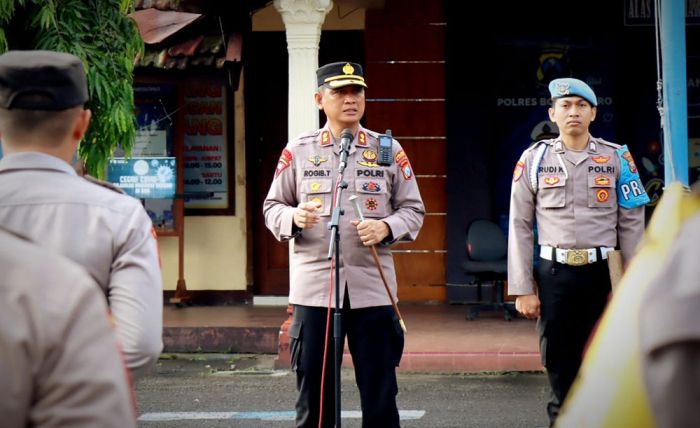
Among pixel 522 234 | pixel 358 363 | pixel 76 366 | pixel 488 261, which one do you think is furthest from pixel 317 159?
pixel 488 261

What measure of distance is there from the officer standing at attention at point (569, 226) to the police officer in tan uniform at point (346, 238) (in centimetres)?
90

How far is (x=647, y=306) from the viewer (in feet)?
6.19

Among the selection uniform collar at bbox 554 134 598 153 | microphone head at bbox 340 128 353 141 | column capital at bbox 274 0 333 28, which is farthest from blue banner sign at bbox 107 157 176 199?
microphone head at bbox 340 128 353 141

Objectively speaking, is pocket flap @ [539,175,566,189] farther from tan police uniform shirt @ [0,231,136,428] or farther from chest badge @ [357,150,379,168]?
tan police uniform shirt @ [0,231,136,428]

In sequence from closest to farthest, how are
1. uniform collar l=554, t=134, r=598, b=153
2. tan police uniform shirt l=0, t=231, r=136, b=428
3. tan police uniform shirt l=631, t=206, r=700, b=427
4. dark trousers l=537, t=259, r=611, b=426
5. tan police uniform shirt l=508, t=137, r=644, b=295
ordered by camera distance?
tan police uniform shirt l=631, t=206, r=700, b=427, tan police uniform shirt l=0, t=231, r=136, b=428, dark trousers l=537, t=259, r=611, b=426, tan police uniform shirt l=508, t=137, r=644, b=295, uniform collar l=554, t=134, r=598, b=153

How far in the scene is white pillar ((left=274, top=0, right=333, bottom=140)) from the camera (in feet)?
35.8

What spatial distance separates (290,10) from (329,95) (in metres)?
4.91

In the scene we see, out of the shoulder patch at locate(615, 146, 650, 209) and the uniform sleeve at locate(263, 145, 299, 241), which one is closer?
the uniform sleeve at locate(263, 145, 299, 241)

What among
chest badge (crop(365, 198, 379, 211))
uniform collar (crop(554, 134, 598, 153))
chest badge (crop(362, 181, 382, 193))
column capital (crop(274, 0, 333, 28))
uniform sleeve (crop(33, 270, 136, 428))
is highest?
column capital (crop(274, 0, 333, 28))

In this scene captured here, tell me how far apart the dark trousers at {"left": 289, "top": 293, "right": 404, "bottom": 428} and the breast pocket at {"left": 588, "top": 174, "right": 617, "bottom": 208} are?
147cm

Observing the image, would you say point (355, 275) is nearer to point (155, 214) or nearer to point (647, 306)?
point (647, 306)

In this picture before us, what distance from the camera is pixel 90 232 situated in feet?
10.8

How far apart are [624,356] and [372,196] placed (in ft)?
13.1

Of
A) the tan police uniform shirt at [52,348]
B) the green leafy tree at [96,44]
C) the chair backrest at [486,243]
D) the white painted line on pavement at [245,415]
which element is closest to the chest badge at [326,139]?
the white painted line on pavement at [245,415]
